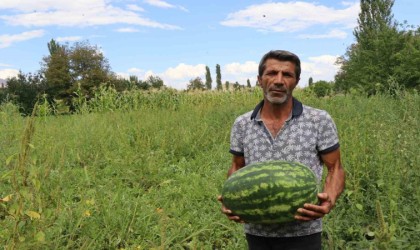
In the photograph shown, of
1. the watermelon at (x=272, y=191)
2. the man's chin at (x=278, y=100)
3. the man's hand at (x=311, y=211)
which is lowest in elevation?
the man's hand at (x=311, y=211)

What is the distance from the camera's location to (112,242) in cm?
386

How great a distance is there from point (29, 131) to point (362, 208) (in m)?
3.00

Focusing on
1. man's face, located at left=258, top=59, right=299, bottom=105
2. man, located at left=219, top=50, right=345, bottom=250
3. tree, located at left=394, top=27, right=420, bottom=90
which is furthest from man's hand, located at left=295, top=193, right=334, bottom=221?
tree, located at left=394, top=27, right=420, bottom=90

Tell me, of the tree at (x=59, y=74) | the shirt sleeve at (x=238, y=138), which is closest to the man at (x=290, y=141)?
the shirt sleeve at (x=238, y=138)

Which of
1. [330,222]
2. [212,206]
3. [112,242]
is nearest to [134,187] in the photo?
[212,206]

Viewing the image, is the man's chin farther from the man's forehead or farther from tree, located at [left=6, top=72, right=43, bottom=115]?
tree, located at [left=6, top=72, right=43, bottom=115]

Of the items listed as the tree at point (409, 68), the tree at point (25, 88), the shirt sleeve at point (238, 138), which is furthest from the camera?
the tree at point (25, 88)

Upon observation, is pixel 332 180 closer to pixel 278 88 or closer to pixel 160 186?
pixel 278 88

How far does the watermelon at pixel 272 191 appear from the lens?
1955 millimetres

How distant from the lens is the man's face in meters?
2.29

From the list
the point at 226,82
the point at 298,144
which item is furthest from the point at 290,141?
the point at 226,82

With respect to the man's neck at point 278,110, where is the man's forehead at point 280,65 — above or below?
above

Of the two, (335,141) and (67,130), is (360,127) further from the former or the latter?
(67,130)

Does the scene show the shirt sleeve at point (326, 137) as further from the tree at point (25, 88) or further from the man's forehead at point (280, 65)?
the tree at point (25, 88)
